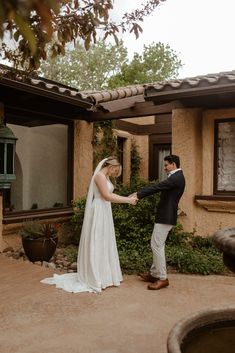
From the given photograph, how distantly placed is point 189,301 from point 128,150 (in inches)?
306

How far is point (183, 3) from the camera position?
9.21ft

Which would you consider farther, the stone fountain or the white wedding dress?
the white wedding dress

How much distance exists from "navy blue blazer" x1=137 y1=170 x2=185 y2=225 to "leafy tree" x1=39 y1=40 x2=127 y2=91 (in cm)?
2455

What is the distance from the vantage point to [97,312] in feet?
13.5

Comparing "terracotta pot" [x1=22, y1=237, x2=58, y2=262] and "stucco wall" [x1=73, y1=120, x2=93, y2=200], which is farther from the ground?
"stucco wall" [x1=73, y1=120, x2=93, y2=200]

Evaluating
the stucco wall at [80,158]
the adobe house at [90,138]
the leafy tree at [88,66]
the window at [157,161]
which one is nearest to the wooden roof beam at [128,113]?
the adobe house at [90,138]

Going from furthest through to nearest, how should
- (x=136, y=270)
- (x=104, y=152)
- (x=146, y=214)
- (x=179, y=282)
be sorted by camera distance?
(x=104, y=152), (x=146, y=214), (x=136, y=270), (x=179, y=282)

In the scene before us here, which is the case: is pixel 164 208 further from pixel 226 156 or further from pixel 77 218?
pixel 226 156

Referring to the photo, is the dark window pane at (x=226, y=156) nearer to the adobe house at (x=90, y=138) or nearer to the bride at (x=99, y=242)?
the adobe house at (x=90, y=138)

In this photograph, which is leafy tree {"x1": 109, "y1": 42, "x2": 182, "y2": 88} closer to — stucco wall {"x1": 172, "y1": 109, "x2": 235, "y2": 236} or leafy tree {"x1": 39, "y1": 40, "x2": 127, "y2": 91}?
leafy tree {"x1": 39, "y1": 40, "x2": 127, "y2": 91}

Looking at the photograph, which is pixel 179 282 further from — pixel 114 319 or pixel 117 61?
pixel 117 61

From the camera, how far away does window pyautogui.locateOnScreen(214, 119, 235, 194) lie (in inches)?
285

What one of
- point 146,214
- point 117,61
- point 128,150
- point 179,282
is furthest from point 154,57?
point 179,282

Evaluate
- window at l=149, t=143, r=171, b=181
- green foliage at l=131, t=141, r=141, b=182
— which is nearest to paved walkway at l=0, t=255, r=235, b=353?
green foliage at l=131, t=141, r=141, b=182
